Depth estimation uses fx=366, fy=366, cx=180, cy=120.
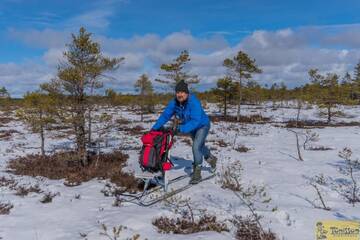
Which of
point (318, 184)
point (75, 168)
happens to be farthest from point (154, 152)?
point (75, 168)

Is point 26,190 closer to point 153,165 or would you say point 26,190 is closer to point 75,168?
point 75,168

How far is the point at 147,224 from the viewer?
5.95 m

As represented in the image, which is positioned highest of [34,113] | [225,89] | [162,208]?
[225,89]

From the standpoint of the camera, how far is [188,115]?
321 inches

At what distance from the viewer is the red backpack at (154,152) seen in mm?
7285

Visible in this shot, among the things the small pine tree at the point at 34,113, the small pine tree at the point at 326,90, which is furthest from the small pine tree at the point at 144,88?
the small pine tree at the point at 34,113

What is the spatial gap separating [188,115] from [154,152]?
1333 mm

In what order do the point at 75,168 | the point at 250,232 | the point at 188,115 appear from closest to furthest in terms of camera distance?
the point at 250,232 → the point at 188,115 → the point at 75,168

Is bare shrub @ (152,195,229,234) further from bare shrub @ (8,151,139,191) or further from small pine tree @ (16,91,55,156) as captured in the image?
small pine tree @ (16,91,55,156)

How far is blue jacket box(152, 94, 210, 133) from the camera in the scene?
7.89 meters

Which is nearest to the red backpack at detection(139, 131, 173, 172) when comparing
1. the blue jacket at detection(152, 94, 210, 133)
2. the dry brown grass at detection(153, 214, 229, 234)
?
the blue jacket at detection(152, 94, 210, 133)

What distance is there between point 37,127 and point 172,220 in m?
10.2

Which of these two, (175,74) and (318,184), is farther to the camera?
(175,74)

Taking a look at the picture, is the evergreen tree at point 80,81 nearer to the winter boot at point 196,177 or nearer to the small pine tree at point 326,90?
the winter boot at point 196,177
